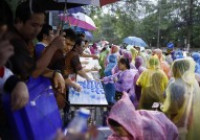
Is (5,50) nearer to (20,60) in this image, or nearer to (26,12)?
(20,60)

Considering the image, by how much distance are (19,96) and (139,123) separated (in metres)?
1.43

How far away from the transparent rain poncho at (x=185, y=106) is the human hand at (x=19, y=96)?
2.47 metres

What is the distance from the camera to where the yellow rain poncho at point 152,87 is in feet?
18.7

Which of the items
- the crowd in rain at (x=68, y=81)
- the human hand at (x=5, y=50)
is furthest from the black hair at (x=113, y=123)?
the human hand at (x=5, y=50)

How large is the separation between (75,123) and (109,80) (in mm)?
6437

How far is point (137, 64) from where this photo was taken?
8742mm

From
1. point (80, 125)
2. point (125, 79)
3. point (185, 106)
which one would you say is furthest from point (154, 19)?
point (80, 125)

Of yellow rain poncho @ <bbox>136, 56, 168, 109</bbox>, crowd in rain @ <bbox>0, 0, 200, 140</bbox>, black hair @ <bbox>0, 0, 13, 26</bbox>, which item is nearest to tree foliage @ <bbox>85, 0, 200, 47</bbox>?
yellow rain poncho @ <bbox>136, 56, 168, 109</bbox>

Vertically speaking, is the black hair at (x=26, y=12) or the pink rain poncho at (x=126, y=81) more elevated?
the black hair at (x=26, y=12)

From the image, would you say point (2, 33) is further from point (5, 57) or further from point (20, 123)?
point (20, 123)

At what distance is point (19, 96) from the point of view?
1.86 meters

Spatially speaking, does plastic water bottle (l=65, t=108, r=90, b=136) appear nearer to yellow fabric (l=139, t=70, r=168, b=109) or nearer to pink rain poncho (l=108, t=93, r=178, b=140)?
pink rain poncho (l=108, t=93, r=178, b=140)

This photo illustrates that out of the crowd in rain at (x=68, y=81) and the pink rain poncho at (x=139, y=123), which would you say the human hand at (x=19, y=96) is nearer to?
the crowd in rain at (x=68, y=81)

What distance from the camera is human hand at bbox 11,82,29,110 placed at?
6.11 feet
